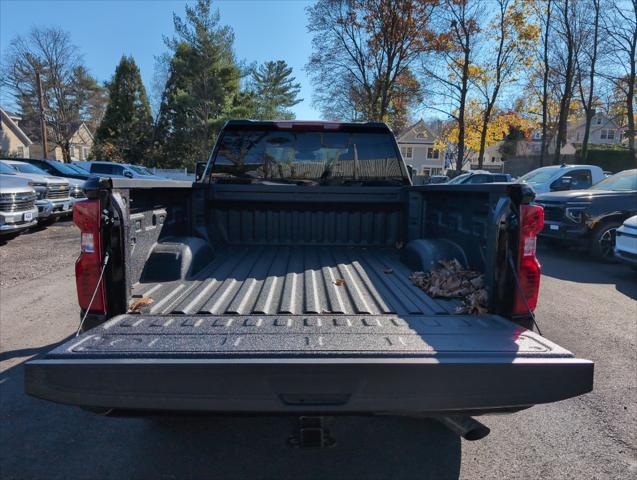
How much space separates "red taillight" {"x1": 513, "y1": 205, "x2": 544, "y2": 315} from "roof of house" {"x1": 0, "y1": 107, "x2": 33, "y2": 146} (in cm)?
6380

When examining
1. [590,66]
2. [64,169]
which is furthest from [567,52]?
[64,169]

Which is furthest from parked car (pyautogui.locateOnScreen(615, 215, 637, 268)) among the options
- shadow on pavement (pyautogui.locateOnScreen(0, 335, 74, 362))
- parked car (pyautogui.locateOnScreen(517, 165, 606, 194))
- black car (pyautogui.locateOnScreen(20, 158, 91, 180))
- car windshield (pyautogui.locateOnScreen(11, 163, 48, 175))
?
black car (pyautogui.locateOnScreen(20, 158, 91, 180))

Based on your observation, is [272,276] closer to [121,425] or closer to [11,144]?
[121,425]

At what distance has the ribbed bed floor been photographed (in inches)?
106

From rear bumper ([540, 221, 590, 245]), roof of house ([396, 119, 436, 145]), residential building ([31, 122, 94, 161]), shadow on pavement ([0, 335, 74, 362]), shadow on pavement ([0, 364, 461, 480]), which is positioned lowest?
shadow on pavement ([0, 364, 461, 480])

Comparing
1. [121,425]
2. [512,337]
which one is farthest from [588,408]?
[121,425]

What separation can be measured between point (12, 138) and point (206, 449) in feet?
206

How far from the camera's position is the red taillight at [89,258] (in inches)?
93.8

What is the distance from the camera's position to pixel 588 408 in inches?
137

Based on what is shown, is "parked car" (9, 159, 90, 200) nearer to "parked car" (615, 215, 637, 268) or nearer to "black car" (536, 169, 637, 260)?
"black car" (536, 169, 637, 260)

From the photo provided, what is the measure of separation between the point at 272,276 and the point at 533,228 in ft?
6.09

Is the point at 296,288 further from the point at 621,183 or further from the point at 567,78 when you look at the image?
the point at 567,78

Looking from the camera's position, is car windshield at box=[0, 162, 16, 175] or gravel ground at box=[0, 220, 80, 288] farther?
car windshield at box=[0, 162, 16, 175]

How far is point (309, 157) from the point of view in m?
4.66
